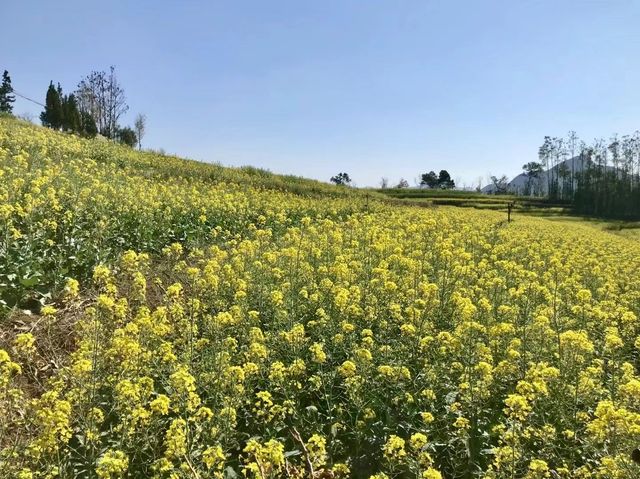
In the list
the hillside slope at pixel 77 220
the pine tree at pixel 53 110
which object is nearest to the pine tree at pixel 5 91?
the pine tree at pixel 53 110

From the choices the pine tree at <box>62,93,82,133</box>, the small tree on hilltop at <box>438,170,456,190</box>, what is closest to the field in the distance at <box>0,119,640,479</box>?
the pine tree at <box>62,93,82,133</box>

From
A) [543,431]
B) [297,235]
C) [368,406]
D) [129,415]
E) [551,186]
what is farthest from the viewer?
[551,186]

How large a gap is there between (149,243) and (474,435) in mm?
6605

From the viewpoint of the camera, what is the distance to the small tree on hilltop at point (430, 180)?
10947cm

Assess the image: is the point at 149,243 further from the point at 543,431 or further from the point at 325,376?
the point at 543,431

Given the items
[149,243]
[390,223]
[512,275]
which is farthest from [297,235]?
[390,223]

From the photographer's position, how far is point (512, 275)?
912cm

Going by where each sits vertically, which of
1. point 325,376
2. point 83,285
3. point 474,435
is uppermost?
point 83,285

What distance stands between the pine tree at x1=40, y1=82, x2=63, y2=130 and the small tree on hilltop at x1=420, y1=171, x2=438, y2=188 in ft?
255

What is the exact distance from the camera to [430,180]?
11012 cm

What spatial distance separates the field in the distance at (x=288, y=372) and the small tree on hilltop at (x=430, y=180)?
103m

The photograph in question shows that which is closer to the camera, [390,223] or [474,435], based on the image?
[474,435]

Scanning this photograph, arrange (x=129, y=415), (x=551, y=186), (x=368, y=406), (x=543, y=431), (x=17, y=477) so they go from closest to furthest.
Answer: (x=17, y=477) → (x=129, y=415) → (x=543, y=431) → (x=368, y=406) → (x=551, y=186)

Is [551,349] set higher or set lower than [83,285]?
lower
